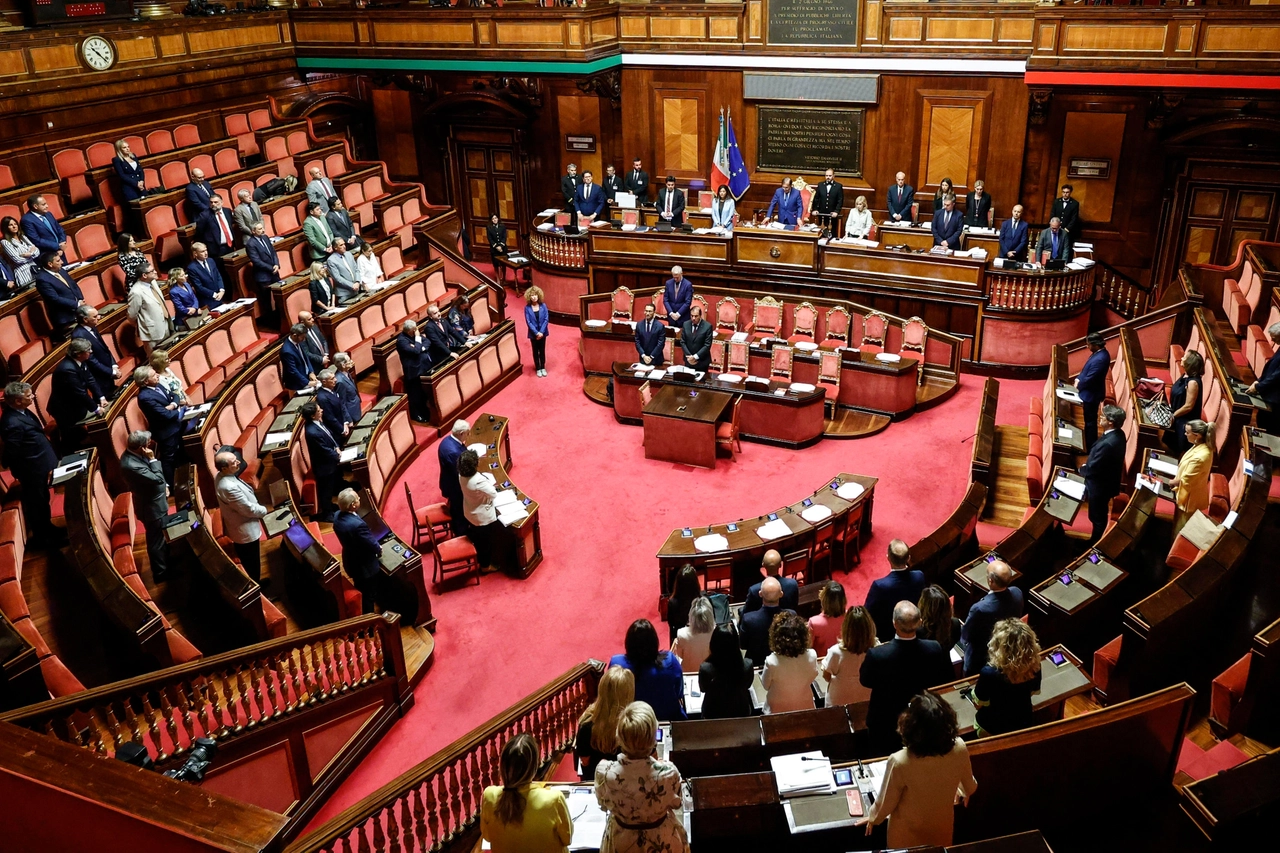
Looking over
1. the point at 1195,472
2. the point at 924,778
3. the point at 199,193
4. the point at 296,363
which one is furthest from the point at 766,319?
the point at 924,778

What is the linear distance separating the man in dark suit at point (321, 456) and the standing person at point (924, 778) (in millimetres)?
5522

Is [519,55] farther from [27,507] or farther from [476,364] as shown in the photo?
[27,507]

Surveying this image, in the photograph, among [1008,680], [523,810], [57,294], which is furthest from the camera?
[57,294]

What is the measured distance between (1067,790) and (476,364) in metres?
7.86

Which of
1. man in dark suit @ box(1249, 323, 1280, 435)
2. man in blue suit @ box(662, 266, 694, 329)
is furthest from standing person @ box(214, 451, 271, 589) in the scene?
man in dark suit @ box(1249, 323, 1280, 435)

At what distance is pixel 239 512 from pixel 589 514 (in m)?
3.09

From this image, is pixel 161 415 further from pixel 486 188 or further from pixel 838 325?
pixel 486 188

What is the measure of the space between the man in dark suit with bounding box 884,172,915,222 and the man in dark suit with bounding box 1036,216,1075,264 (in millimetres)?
1758

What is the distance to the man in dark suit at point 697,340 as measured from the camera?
10.2 meters

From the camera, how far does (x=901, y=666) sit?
4141 millimetres

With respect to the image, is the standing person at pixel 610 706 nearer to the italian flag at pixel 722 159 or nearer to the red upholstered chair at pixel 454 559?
the red upholstered chair at pixel 454 559

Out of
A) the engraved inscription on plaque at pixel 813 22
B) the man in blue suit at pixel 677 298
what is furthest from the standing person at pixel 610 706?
the engraved inscription on plaque at pixel 813 22

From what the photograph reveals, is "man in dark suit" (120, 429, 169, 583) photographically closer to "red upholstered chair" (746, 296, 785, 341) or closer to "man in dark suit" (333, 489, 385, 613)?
"man in dark suit" (333, 489, 385, 613)

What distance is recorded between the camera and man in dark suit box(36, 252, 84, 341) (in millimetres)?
8062
